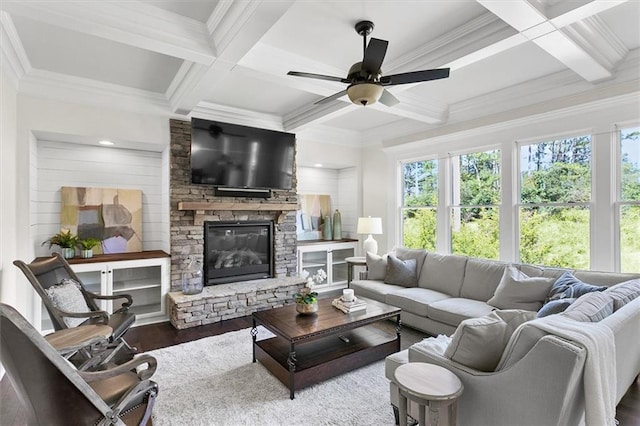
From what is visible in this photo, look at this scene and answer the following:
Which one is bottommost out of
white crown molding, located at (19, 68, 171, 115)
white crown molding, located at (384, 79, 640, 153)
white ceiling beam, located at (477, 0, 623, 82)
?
white crown molding, located at (384, 79, 640, 153)

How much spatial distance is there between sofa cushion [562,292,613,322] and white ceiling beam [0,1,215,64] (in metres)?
3.14

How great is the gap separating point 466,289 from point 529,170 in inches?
67.4

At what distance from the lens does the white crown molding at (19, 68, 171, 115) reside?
3.41 metres

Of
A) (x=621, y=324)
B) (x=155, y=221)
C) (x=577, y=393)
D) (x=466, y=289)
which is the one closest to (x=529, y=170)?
(x=466, y=289)

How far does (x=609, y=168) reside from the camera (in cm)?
333

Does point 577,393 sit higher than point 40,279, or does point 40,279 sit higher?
point 40,279

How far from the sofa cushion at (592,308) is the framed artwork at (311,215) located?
447 centimetres

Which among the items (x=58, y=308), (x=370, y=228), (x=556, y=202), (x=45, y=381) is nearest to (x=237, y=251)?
(x=370, y=228)

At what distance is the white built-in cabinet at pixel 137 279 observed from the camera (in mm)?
3814

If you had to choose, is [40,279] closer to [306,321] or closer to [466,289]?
[306,321]

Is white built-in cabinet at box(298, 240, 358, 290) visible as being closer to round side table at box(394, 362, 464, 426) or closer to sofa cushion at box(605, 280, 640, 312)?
round side table at box(394, 362, 464, 426)

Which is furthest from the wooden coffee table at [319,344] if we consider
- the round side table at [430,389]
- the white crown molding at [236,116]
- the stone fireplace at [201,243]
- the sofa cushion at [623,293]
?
the white crown molding at [236,116]

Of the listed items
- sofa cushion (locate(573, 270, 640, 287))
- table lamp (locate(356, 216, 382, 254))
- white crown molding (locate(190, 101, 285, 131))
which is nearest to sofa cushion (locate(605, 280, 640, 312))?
sofa cushion (locate(573, 270, 640, 287))

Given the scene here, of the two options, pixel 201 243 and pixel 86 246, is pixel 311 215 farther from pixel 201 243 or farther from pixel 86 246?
pixel 86 246
